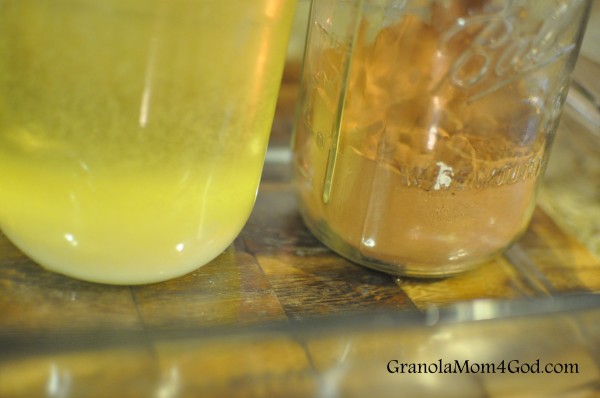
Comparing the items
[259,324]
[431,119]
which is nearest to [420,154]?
[431,119]

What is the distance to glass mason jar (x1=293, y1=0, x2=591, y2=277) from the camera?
0.40m

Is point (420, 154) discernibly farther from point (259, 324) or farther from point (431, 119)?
point (259, 324)

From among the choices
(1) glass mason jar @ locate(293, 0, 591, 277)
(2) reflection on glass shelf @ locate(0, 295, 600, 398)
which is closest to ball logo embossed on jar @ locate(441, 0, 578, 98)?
(1) glass mason jar @ locate(293, 0, 591, 277)

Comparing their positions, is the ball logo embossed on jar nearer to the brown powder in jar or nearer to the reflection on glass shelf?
the brown powder in jar

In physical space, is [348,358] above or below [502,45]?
below

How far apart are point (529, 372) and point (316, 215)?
0.50 ft

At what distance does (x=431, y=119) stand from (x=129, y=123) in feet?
0.52

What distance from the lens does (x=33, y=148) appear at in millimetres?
352

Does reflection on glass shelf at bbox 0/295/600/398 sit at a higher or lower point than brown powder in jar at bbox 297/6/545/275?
lower

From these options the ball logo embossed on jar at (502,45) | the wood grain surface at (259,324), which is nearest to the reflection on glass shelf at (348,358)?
the wood grain surface at (259,324)

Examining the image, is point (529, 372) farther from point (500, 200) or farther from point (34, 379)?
point (34, 379)

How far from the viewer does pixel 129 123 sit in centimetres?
34

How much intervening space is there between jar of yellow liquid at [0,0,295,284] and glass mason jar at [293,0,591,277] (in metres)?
0.05

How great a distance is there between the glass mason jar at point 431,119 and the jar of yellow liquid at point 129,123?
5 centimetres
